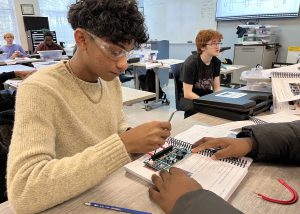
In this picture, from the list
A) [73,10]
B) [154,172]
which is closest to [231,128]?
[154,172]

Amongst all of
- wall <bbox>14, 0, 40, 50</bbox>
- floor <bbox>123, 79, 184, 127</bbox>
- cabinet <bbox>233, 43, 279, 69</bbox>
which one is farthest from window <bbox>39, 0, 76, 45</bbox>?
cabinet <bbox>233, 43, 279, 69</bbox>

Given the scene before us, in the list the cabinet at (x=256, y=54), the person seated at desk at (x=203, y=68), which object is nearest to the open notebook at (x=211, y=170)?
the person seated at desk at (x=203, y=68)

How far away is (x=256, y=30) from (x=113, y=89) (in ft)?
13.3

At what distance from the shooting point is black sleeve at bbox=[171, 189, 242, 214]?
1.64ft

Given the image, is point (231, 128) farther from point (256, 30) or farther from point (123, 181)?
point (256, 30)

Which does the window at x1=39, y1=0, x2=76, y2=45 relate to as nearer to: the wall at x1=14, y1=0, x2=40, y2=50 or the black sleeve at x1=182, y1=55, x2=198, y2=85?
the wall at x1=14, y1=0, x2=40, y2=50

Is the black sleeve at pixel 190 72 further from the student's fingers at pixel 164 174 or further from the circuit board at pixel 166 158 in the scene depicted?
the student's fingers at pixel 164 174

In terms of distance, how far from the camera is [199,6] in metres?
5.39

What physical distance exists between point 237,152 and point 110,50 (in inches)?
19.9

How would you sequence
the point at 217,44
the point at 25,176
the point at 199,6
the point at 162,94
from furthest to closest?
the point at 199,6 → the point at 162,94 → the point at 217,44 → the point at 25,176

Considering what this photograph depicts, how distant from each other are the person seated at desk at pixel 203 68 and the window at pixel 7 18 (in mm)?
5021

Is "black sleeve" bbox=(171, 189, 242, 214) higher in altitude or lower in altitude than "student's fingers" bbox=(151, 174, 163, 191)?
higher

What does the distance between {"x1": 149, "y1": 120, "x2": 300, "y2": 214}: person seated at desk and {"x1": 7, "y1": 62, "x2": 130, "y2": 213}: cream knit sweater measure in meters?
0.12

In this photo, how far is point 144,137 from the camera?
66 cm
